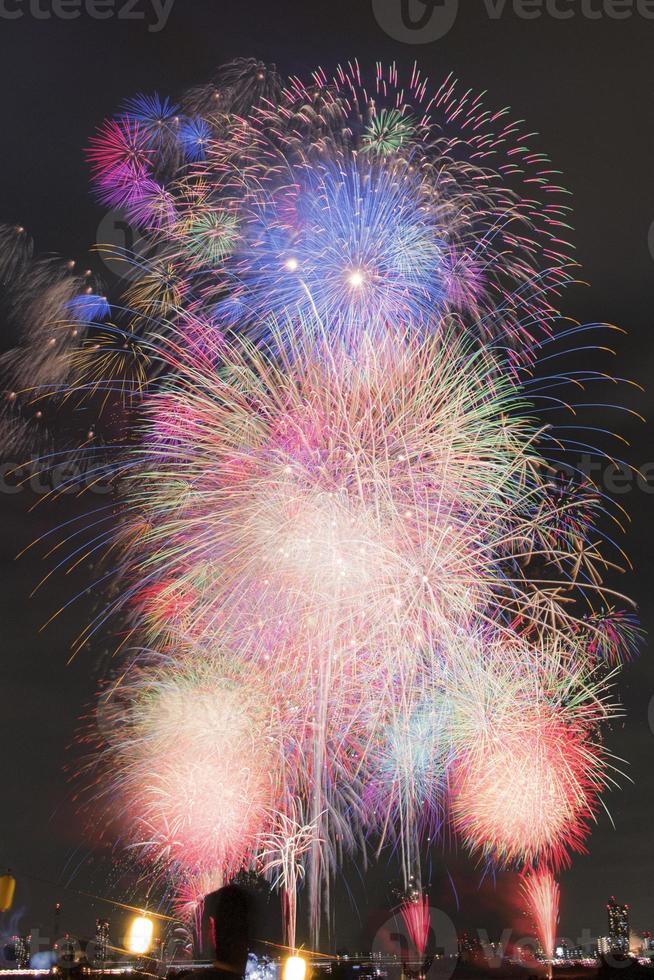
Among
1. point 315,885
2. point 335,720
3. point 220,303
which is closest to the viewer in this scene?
point 220,303

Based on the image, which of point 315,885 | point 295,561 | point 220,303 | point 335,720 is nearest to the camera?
point 220,303

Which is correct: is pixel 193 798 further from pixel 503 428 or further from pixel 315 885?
pixel 503 428

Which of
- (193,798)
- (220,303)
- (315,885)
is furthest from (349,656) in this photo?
(220,303)

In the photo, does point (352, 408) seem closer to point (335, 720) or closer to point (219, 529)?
point (219, 529)

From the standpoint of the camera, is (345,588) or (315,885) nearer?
(345,588)

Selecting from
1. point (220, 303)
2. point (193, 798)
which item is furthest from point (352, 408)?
point (193, 798)

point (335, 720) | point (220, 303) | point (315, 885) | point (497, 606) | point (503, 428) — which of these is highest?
point (220, 303)

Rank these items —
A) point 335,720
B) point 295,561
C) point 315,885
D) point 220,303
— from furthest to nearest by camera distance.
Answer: point 315,885, point 335,720, point 295,561, point 220,303

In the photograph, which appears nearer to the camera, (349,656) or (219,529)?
(219,529)

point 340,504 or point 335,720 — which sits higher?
point 340,504
